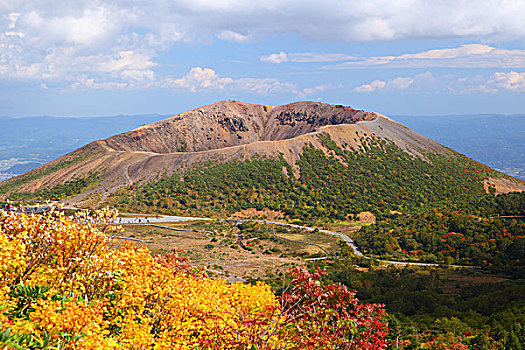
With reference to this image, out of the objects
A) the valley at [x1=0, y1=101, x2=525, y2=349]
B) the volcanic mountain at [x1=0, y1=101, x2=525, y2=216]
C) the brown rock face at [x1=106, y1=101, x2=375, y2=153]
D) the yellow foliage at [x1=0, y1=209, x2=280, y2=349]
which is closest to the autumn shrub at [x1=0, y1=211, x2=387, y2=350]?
the yellow foliage at [x1=0, y1=209, x2=280, y2=349]

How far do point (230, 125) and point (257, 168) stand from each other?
168 ft

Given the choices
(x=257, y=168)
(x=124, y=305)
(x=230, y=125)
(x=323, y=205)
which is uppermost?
(x=230, y=125)

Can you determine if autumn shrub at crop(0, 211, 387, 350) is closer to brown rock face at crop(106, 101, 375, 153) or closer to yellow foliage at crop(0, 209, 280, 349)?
yellow foliage at crop(0, 209, 280, 349)

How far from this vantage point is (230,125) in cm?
15150

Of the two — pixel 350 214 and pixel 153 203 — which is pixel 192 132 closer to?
pixel 153 203

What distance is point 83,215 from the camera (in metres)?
13.5

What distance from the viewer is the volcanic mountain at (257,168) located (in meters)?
96.0

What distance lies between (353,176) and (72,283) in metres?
95.7

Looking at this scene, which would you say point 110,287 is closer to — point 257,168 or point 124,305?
point 124,305

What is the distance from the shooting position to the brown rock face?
136000 millimetres

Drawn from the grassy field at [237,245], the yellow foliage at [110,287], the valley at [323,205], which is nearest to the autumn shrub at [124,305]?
the yellow foliage at [110,287]

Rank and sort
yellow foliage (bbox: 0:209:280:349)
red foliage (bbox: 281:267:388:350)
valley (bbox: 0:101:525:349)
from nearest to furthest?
red foliage (bbox: 281:267:388:350) → yellow foliage (bbox: 0:209:280:349) → valley (bbox: 0:101:525:349)

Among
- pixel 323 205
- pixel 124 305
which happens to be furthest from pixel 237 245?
pixel 124 305

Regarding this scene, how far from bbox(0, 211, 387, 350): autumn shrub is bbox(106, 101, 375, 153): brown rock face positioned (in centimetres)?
12049
